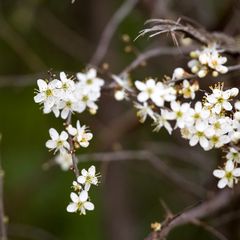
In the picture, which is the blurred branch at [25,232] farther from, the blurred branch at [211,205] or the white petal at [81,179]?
the white petal at [81,179]

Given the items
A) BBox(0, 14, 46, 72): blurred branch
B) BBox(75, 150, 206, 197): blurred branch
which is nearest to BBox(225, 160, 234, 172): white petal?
BBox(75, 150, 206, 197): blurred branch

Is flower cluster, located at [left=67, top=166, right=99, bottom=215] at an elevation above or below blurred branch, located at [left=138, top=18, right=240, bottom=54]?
below

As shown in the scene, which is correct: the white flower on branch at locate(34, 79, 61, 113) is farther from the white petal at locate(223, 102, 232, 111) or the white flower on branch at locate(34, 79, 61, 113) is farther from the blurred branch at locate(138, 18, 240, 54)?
the white petal at locate(223, 102, 232, 111)

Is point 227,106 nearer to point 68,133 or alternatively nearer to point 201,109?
point 201,109

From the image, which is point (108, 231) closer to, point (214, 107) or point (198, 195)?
point (198, 195)

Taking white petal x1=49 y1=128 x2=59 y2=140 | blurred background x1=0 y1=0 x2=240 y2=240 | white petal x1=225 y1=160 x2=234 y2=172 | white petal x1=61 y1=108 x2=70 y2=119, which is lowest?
white petal x1=225 y1=160 x2=234 y2=172

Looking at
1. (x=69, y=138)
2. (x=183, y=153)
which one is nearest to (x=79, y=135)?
(x=69, y=138)

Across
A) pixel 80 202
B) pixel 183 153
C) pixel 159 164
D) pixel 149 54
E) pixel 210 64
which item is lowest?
pixel 80 202

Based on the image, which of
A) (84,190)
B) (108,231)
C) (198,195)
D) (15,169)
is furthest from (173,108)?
(15,169)
